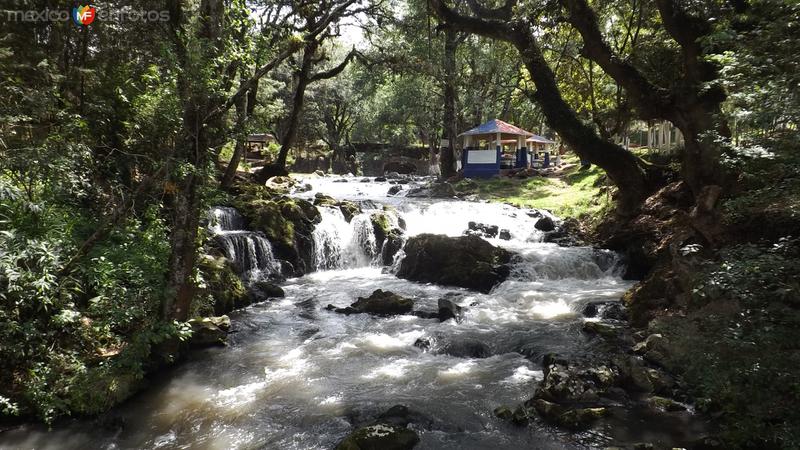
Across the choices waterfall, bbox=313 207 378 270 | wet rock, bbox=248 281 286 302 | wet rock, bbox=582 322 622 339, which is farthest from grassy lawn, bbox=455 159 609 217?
wet rock, bbox=248 281 286 302

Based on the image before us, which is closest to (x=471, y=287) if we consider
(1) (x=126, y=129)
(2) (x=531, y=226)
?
(2) (x=531, y=226)

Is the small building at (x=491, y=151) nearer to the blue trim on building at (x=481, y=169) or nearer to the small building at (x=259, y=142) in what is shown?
the blue trim on building at (x=481, y=169)

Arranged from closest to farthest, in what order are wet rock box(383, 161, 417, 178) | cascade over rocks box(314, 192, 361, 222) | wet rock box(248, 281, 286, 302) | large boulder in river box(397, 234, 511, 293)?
wet rock box(248, 281, 286, 302) < large boulder in river box(397, 234, 511, 293) < cascade over rocks box(314, 192, 361, 222) < wet rock box(383, 161, 417, 178)

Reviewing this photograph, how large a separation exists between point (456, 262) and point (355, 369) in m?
6.84

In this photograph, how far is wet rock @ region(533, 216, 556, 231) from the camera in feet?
59.6

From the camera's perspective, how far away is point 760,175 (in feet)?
17.9

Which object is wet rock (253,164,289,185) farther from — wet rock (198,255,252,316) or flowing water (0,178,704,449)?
wet rock (198,255,252,316)

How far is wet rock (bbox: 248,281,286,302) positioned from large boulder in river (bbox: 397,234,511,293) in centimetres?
424

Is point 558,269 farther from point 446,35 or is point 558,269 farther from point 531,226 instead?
point 446,35

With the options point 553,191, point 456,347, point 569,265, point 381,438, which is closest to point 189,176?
point 381,438

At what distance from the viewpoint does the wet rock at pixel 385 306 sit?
11422 millimetres

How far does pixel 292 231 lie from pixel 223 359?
8.00 meters

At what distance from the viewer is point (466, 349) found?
8898mm

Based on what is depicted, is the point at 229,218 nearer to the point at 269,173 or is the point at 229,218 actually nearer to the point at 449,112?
the point at 269,173
